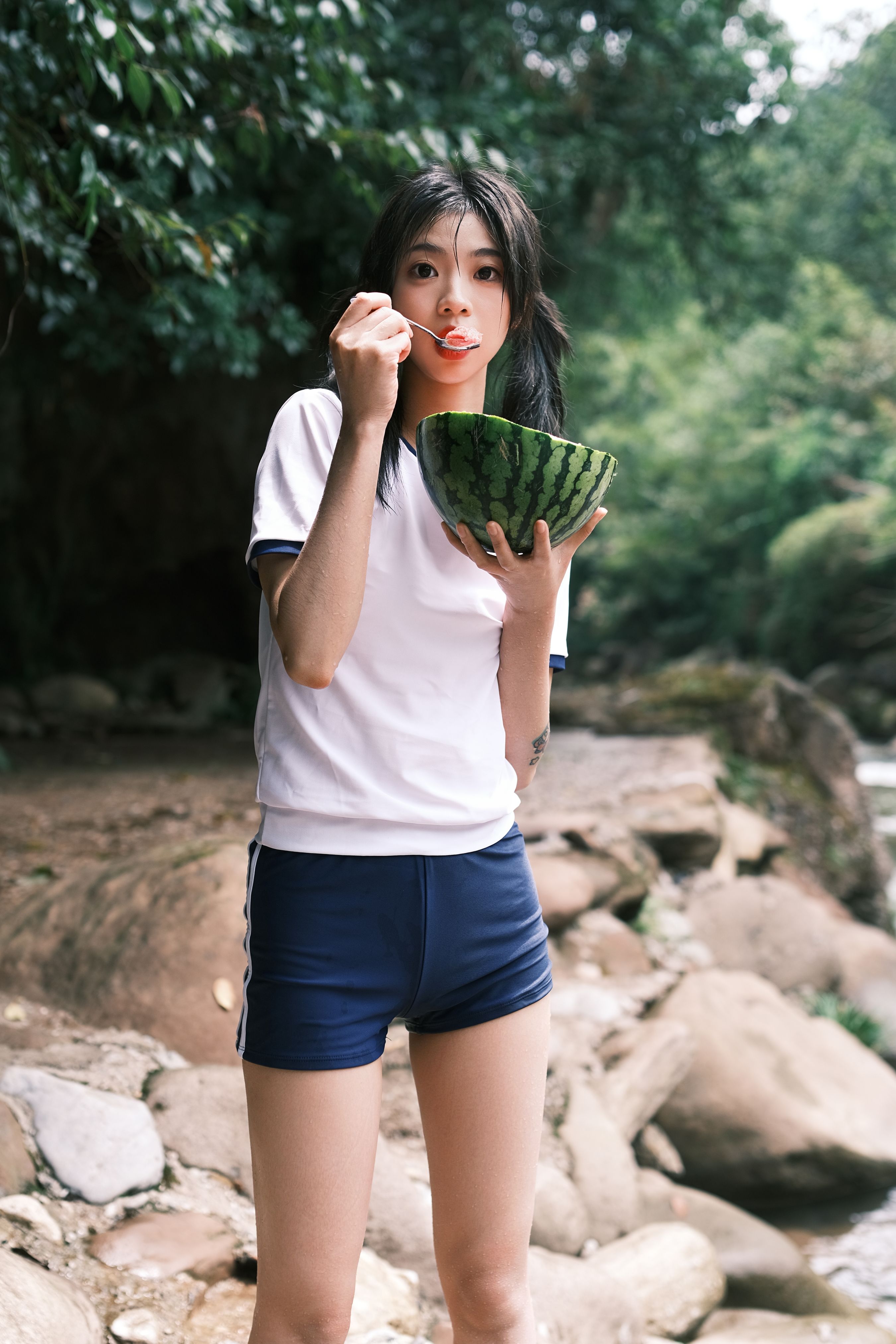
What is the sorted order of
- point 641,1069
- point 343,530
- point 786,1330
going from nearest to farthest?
point 343,530 → point 786,1330 → point 641,1069

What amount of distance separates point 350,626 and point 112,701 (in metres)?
9.99

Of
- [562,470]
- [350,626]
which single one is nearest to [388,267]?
[562,470]

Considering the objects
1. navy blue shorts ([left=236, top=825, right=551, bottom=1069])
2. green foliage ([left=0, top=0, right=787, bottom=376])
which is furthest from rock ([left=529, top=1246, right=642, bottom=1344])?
green foliage ([left=0, top=0, right=787, bottom=376])

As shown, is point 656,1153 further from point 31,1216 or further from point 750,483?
point 750,483

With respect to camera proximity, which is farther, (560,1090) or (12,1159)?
(560,1090)

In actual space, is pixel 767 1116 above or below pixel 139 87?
below

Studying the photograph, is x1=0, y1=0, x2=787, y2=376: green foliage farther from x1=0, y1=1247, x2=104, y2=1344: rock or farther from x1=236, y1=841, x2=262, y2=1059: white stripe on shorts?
x1=0, y1=1247, x2=104, y2=1344: rock

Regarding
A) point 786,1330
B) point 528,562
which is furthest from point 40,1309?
point 786,1330

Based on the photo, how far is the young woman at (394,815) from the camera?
1.33m

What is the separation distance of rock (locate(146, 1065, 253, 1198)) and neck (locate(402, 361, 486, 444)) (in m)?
1.74

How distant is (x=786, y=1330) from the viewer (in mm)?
3070

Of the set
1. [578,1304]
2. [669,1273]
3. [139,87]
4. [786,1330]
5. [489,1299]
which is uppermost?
[139,87]

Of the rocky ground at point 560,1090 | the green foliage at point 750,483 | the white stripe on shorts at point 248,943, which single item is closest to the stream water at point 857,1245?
the rocky ground at point 560,1090

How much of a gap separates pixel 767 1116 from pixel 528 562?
333 centimetres
